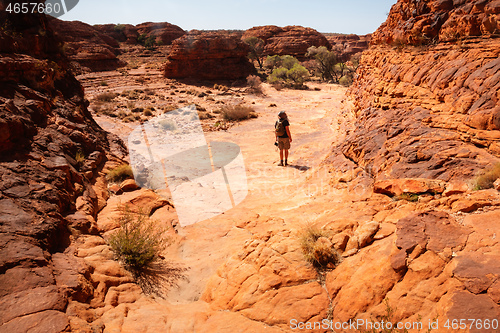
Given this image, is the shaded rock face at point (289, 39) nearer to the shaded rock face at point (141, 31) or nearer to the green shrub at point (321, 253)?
the shaded rock face at point (141, 31)

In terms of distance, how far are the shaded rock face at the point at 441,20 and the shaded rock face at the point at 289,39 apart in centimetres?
4015

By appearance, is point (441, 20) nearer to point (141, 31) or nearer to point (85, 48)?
point (85, 48)

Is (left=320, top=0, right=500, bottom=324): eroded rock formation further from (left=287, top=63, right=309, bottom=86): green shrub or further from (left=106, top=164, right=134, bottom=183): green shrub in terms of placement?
(left=287, top=63, right=309, bottom=86): green shrub

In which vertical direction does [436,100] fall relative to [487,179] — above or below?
above

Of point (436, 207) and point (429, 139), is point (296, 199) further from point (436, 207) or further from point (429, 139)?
point (436, 207)

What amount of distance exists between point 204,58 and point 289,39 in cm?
2402

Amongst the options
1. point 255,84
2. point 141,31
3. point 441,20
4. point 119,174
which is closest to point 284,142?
point 119,174

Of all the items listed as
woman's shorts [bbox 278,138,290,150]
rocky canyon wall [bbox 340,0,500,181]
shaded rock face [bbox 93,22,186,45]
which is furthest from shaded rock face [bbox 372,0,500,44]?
shaded rock face [bbox 93,22,186,45]

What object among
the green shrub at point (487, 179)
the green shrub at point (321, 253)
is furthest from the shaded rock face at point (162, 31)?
the green shrub at point (487, 179)

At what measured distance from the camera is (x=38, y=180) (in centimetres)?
427

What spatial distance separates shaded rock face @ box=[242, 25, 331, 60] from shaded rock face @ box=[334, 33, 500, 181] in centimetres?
4302

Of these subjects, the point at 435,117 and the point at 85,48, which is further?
the point at 85,48

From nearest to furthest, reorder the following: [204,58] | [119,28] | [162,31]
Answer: [204,58], [162,31], [119,28]

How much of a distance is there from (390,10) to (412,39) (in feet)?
10.7
